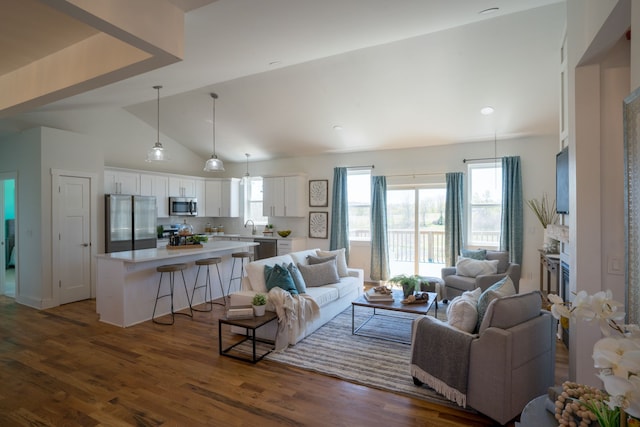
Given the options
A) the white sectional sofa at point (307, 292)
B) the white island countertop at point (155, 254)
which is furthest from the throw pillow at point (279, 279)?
the white island countertop at point (155, 254)

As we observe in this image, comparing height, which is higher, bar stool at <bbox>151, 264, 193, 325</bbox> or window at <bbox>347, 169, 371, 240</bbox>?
window at <bbox>347, 169, 371, 240</bbox>

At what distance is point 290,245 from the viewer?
7.23m

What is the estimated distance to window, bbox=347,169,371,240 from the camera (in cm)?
702

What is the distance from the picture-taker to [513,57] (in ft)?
13.5

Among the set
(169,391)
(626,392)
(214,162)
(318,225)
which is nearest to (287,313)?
(169,391)

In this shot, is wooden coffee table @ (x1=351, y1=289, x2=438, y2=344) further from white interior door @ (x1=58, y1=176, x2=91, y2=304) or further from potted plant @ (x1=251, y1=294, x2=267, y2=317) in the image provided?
white interior door @ (x1=58, y1=176, x2=91, y2=304)

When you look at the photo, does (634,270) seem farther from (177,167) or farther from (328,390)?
(177,167)

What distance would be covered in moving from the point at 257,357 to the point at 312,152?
16.2 ft

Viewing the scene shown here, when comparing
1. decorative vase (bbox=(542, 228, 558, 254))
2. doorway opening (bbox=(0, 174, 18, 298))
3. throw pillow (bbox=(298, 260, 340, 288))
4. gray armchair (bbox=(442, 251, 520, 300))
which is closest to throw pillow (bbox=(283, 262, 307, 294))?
throw pillow (bbox=(298, 260, 340, 288))

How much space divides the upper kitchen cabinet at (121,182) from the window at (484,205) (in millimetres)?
6478

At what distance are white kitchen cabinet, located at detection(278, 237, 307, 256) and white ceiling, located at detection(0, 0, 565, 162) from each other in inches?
79.1

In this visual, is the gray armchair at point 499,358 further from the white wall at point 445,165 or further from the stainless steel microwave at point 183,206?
the stainless steel microwave at point 183,206

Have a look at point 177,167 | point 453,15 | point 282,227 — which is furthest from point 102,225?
point 453,15

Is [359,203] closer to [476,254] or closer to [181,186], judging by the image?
[476,254]
